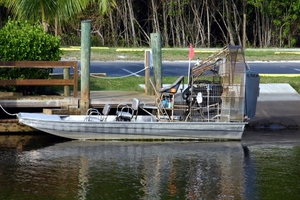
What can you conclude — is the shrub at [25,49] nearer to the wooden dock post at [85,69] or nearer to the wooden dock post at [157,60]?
the wooden dock post at [85,69]

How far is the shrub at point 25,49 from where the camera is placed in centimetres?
1953

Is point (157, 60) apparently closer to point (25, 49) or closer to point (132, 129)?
point (132, 129)

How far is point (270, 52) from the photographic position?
34.9 m

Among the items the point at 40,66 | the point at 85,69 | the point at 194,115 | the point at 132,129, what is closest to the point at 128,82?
the point at 85,69

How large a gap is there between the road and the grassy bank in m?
2.87

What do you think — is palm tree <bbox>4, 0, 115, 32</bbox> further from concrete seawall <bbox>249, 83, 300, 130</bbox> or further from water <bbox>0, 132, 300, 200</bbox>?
concrete seawall <bbox>249, 83, 300, 130</bbox>

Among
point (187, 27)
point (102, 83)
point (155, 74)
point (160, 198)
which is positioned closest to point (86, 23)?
point (155, 74)

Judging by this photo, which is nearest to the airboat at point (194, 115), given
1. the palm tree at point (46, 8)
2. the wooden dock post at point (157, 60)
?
the wooden dock post at point (157, 60)

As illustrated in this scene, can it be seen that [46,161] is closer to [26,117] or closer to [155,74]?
[26,117]

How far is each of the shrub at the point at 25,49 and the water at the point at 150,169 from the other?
2.23m

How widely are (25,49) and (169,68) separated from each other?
10.2m

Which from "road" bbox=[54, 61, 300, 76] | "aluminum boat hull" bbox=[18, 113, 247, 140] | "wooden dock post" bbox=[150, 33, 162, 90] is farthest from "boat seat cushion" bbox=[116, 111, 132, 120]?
"road" bbox=[54, 61, 300, 76]

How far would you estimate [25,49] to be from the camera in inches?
772

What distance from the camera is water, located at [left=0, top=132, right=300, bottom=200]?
12680 millimetres
